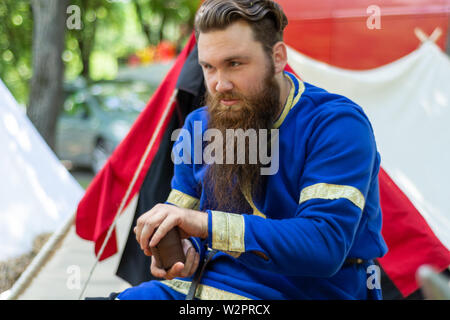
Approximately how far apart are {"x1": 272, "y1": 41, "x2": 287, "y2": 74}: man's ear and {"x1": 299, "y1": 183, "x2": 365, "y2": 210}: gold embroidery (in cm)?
43

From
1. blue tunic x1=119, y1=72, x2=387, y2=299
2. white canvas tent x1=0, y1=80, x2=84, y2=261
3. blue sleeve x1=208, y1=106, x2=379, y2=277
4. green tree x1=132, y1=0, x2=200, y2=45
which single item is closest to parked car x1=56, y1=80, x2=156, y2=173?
green tree x1=132, y1=0, x2=200, y2=45

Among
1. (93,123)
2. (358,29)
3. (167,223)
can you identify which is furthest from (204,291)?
(93,123)

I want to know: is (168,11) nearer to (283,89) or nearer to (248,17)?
(283,89)

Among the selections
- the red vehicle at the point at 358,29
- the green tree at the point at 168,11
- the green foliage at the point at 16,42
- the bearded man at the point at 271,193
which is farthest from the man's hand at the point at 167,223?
the green tree at the point at 168,11

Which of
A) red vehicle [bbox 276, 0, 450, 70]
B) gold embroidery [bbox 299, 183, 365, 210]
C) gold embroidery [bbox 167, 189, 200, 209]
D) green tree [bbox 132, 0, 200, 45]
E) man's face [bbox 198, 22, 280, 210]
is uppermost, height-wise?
green tree [bbox 132, 0, 200, 45]

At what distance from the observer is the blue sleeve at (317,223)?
1.29 metres

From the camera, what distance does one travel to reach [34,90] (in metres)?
5.50

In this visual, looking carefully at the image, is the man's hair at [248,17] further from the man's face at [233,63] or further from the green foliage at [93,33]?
the green foliage at [93,33]

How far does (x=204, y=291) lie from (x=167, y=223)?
0.41m

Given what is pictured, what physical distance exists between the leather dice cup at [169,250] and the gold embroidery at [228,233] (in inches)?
4.4

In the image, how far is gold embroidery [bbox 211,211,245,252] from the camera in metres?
1.30

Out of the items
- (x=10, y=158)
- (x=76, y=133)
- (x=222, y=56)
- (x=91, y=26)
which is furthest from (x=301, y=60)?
(x=91, y=26)

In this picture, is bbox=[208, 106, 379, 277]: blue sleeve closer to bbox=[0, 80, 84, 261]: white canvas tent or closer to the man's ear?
the man's ear
